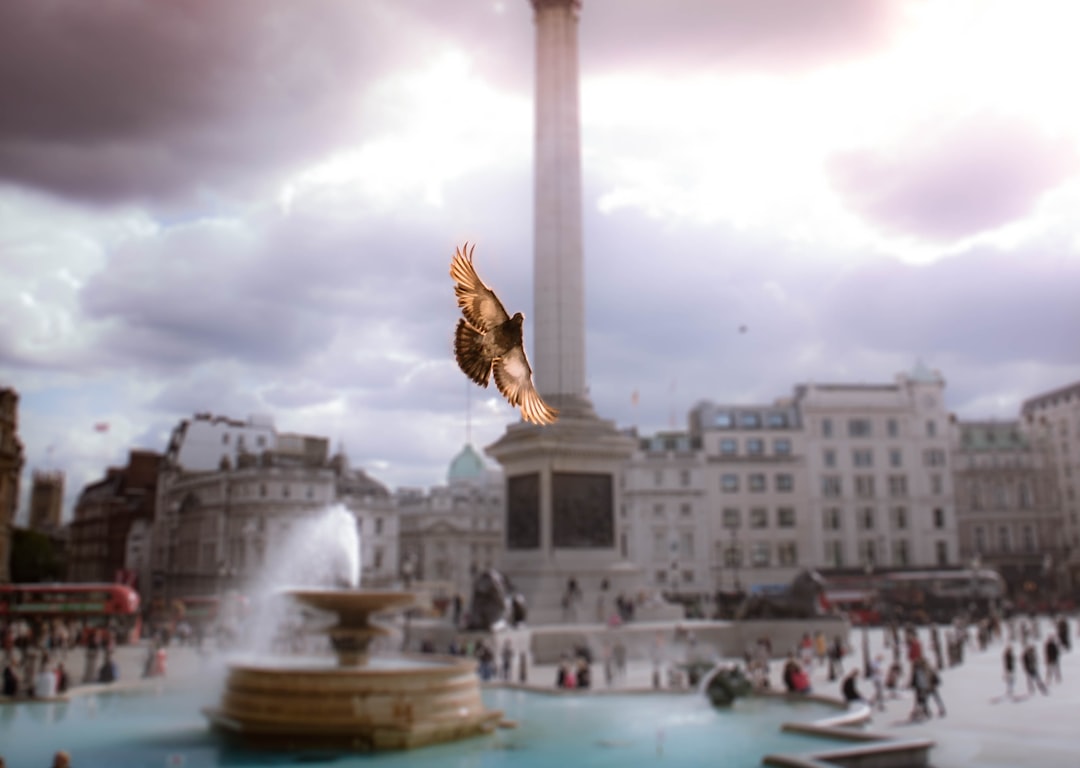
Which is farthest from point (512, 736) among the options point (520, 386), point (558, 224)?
point (558, 224)

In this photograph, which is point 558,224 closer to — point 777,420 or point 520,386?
point 520,386

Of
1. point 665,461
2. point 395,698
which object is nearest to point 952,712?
point 395,698

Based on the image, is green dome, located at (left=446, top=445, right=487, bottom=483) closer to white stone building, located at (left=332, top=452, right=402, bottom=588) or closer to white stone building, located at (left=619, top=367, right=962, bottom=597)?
white stone building, located at (left=332, top=452, right=402, bottom=588)

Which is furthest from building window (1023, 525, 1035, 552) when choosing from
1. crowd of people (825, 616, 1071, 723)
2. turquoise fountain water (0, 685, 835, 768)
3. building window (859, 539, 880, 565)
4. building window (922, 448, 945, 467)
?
turquoise fountain water (0, 685, 835, 768)

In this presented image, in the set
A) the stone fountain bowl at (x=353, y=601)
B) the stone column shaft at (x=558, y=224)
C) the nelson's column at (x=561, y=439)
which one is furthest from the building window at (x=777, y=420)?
the stone fountain bowl at (x=353, y=601)

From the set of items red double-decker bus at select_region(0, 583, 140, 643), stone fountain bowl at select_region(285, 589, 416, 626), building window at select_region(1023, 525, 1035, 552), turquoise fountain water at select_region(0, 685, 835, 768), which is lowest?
→ turquoise fountain water at select_region(0, 685, 835, 768)

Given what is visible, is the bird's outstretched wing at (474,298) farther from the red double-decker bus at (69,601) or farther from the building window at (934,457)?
the building window at (934,457)
